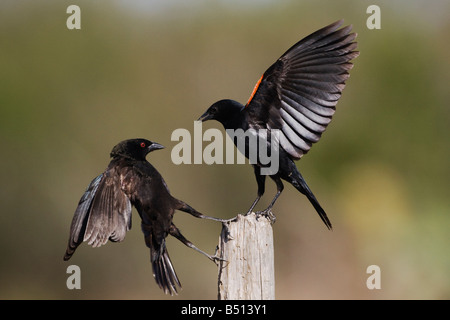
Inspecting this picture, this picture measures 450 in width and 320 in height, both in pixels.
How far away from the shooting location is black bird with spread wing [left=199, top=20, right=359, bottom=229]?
627 centimetres

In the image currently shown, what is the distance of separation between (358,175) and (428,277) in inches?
114

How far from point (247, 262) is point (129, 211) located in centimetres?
145

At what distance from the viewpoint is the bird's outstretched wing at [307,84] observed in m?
6.26

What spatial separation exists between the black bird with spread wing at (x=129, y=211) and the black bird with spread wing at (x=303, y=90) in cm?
119

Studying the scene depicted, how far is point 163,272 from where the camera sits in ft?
19.9

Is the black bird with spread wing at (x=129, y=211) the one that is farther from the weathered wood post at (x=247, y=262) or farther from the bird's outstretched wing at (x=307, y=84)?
the bird's outstretched wing at (x=307, y=84)

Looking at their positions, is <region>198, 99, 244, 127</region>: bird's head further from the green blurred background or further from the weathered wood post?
the green blurred background

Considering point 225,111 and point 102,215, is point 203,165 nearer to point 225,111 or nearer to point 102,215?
point 225,111

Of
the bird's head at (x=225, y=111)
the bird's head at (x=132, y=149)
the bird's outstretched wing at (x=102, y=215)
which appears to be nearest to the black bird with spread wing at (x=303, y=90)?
the bird's head at (x=225, y=111)

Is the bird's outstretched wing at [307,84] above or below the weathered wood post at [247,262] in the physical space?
above

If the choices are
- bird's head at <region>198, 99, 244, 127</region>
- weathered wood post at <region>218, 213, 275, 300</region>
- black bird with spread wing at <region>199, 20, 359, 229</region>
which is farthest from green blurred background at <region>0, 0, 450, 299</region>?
weathered wood post at <region>218, 213, 275, 300</region>

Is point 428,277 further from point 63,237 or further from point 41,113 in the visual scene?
point 41,113

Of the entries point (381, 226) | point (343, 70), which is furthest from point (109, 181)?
point (381, 226)

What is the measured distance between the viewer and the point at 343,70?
20.5 ft
